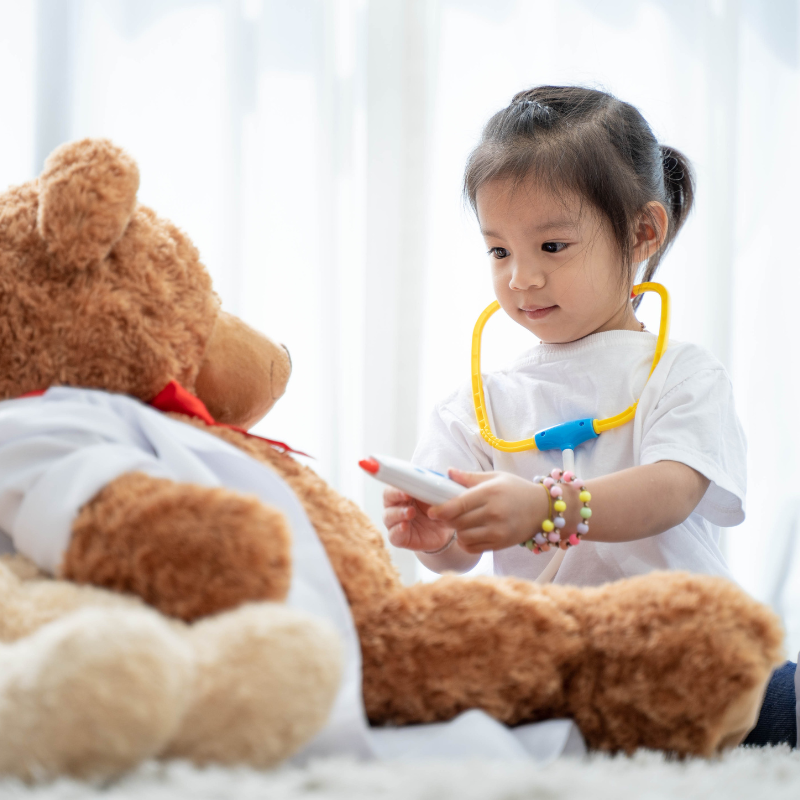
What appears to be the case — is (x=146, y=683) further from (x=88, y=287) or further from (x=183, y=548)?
(x=88, y=287)

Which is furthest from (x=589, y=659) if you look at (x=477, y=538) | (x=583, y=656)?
(x=477, y=538)

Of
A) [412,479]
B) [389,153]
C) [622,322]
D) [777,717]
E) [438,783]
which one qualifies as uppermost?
[389,153]

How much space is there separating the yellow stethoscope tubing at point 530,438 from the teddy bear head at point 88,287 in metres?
0.44

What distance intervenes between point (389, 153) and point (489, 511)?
1.11m

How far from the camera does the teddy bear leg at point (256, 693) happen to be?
0.41m

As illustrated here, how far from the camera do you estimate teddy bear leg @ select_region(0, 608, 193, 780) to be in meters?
0.37

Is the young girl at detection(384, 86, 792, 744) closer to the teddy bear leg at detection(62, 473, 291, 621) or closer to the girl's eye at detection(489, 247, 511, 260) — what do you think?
the girl's eye at detection(489, 247, 511, 260)

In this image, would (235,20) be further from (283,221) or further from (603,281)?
(603,281)

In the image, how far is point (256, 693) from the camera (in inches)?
16.0

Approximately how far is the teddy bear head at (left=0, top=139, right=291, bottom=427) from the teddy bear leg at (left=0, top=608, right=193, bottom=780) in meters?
0.25

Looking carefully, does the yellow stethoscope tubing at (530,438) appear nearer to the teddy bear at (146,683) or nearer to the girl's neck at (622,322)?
the girl's neck at (622,322)

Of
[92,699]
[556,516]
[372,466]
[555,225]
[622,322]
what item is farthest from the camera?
[622,322]

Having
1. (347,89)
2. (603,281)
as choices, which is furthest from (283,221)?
(603,281)

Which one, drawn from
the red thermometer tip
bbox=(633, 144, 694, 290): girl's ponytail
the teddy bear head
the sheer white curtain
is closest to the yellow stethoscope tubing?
bbox=(633, 144, 694, 290): girl's ponytail
